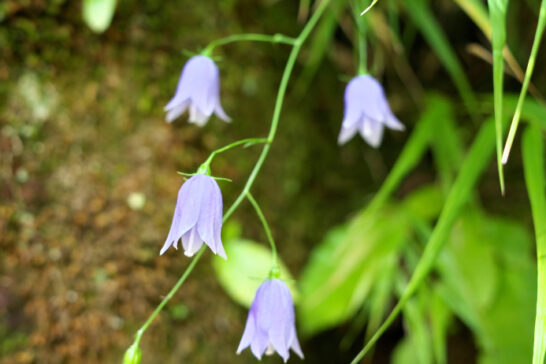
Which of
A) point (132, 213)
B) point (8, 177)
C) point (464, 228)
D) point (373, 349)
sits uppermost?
point (8, 177)

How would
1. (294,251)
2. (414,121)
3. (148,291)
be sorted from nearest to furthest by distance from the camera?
(148,291)
(294,251)
(414,121)

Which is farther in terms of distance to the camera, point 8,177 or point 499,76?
point 8,177

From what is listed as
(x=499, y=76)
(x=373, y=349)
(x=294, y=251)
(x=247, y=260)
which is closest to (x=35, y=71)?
(x=247, y=260)

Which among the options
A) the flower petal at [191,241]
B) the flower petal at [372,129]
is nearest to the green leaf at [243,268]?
the flower petal at [372,129]

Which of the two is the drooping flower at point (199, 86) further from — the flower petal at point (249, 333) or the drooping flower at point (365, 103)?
the flower petal at point (249, 333)

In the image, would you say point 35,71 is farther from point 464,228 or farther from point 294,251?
point 464,228

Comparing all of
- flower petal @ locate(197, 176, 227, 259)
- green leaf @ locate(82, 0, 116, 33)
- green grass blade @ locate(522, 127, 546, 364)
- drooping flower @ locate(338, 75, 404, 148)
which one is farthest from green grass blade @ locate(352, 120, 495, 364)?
green leaf @ locate(82, 0, 116, 33)

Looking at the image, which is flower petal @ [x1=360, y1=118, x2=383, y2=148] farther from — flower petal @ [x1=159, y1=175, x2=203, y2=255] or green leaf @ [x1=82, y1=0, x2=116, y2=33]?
green leaf @ [x1=82, y1=0, x2=116, y2=33]

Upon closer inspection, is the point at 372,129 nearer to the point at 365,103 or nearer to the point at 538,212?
the point at 365,103
